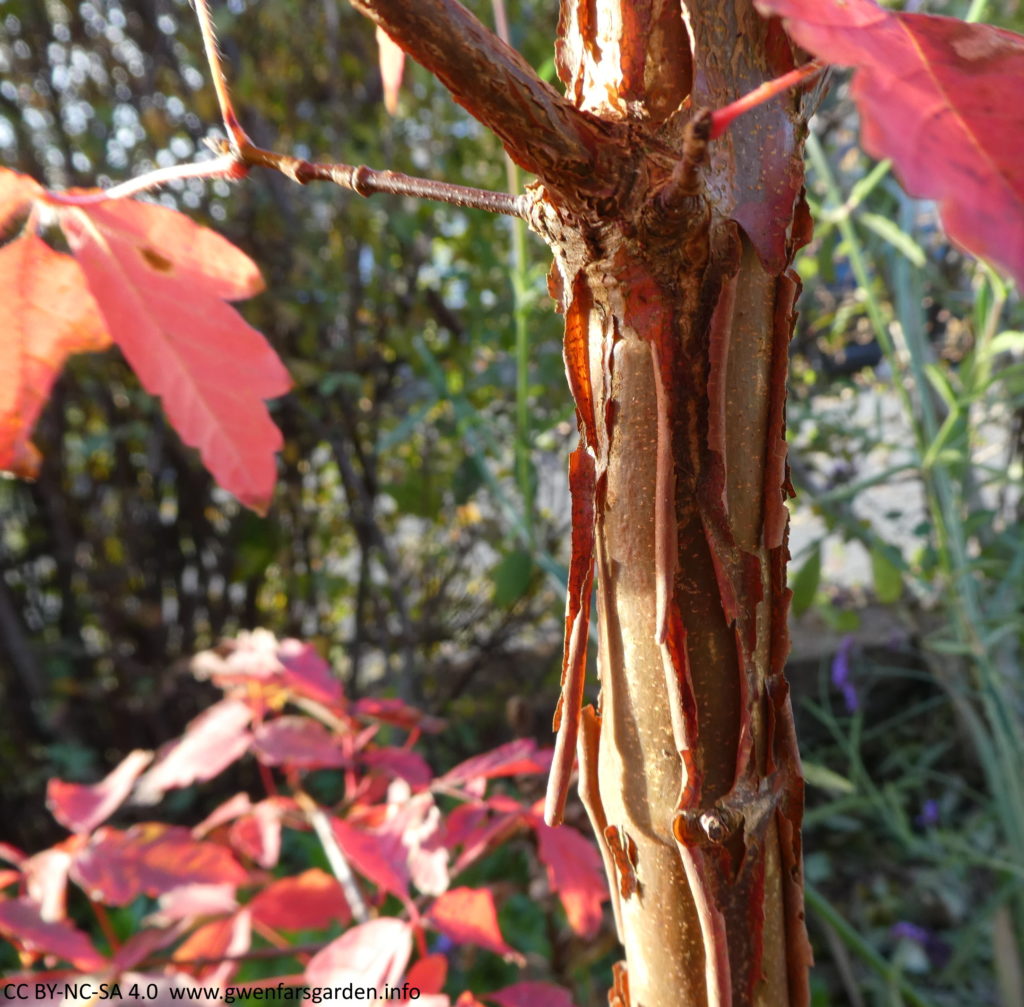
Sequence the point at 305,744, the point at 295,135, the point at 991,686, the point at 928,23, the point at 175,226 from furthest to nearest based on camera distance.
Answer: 1. the point at 295,135
2. the point at 991,686
3. the point at 305,744
4. the point at 175,226
5. the point at 928,23

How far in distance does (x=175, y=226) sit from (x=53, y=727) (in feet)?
5.41

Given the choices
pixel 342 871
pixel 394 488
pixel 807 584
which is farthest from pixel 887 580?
pixel 394 488

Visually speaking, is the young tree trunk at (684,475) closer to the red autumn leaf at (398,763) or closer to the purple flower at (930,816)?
the red autumn leaf at (398,763)

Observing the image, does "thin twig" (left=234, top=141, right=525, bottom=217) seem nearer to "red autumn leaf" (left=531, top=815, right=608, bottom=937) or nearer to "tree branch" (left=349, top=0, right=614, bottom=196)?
"tree branch" (left=349, top=0, right=614, bottom=196)

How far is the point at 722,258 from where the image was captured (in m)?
0.24

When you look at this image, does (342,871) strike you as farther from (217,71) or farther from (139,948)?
→ (217,71)

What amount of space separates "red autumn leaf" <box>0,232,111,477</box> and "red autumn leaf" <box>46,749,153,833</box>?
41 centimetres

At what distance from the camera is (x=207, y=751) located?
673 mm

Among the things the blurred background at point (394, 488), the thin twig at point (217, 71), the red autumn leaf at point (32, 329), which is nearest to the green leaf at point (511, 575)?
the blurred background at point (394, 488)

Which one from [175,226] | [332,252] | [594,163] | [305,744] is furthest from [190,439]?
[332,252]

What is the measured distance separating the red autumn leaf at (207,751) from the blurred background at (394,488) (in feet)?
1.65

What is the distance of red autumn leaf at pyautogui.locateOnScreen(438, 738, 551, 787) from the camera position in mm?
563

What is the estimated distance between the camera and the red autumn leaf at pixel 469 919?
1.59 ft

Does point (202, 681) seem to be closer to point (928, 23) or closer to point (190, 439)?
point (190, 439)
